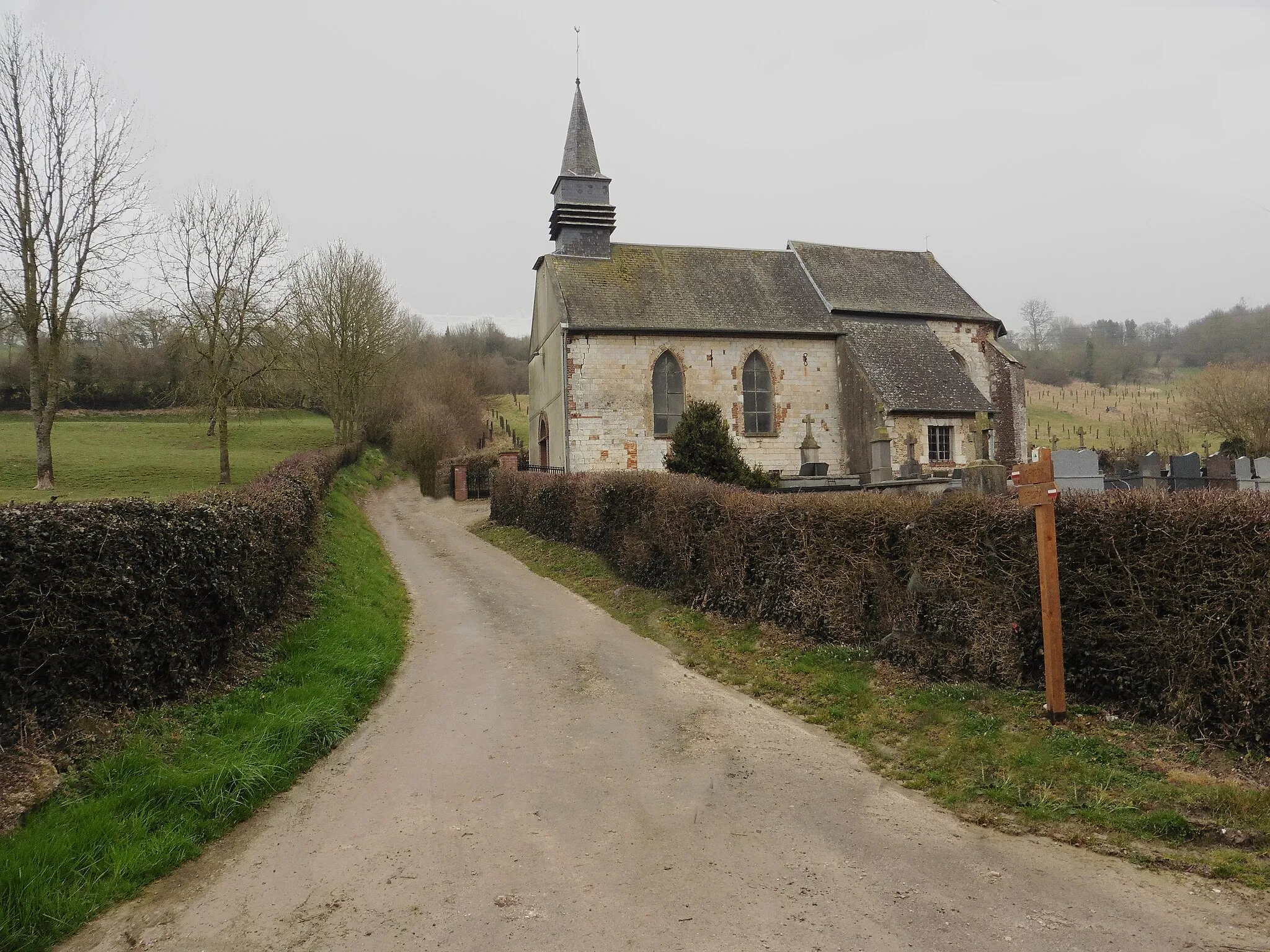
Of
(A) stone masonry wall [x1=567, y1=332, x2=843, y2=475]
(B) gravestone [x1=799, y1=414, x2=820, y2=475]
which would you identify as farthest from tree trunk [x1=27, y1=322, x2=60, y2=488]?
(B) gravestone [x1=799, y1=414, x2=820, y2=475]

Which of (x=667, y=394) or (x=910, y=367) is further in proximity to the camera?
(x=910, y=367)

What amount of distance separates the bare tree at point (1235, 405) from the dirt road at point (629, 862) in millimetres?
35889

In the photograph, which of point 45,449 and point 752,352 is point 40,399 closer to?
point 45,449

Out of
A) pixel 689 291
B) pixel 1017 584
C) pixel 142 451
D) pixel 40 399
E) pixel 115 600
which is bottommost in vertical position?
pixel 1017 584

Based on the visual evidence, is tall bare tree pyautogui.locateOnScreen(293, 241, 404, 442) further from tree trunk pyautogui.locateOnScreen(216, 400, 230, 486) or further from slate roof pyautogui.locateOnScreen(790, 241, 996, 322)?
slate roof pyautogui.locateOnScreen(790, 241, 996, 322)

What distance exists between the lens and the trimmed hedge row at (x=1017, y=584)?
5.56 meters

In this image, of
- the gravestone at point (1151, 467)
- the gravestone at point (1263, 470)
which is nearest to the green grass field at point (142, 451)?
the gravestone at point (1151, 467)

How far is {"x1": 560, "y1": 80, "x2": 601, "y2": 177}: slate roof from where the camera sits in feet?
95.4

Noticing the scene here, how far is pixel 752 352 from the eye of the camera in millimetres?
27312

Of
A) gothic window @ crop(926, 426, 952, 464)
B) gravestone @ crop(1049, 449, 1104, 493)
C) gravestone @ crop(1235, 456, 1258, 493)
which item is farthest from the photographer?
gothic window @ crop(926, 426, 952, 464)

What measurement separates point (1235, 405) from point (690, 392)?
27067 millimetres

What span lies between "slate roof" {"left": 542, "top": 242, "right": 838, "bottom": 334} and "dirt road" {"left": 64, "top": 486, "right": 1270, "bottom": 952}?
66.5ft

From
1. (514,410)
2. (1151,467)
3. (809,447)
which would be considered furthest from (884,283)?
(514,410)

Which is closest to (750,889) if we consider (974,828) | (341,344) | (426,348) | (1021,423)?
(974,828)
